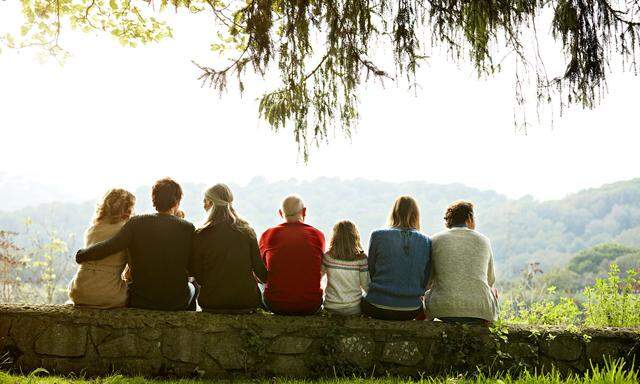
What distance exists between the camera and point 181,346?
166 inches

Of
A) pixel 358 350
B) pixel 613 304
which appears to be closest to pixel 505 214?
pixel 613 304

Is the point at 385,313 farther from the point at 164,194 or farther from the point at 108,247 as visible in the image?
the point at 108,247

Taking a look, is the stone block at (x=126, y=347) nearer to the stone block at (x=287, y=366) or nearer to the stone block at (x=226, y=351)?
the stone block at (x=226, y=351)

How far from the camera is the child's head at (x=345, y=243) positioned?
4574mm

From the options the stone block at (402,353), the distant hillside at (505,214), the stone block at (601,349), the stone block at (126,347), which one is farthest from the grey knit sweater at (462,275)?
the distant hillside at (505,214)

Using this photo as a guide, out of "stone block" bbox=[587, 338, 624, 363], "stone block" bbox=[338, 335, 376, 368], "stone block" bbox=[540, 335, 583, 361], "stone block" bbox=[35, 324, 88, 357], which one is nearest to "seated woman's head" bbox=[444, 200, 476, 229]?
"stone block" bbox=[540, 335, 583, 361]

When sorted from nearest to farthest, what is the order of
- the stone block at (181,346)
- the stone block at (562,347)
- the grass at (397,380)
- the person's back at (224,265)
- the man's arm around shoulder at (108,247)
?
the grass at (397,380) → the man's arm around shoulder at (108,247) → the stone block at (181,346) → the person's back at (224,265) → the stone block at (562,347)

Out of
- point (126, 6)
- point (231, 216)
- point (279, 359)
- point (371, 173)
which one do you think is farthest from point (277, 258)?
point (371, 173)

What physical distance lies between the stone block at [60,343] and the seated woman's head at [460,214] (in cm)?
300

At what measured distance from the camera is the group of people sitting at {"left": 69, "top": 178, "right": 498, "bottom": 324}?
14.0 ft

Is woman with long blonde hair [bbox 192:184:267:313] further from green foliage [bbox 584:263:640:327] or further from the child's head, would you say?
green foliage [bbox 584:263:640:327]

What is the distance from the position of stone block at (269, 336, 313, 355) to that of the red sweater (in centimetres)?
23

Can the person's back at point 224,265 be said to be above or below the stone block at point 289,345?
above

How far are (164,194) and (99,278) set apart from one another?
2.57 feet
